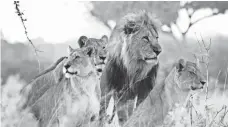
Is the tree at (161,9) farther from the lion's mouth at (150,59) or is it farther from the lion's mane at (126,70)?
the lion's mouth at (150,59)

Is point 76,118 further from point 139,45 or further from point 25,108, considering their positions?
point 139,45

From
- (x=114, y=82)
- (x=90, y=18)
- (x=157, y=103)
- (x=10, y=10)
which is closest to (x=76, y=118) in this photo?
(x=114, y=82)

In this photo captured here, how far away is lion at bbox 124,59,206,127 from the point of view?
9.95 ft

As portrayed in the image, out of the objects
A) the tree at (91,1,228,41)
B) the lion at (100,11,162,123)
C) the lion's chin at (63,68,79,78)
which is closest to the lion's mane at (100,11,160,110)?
the lion at (100,11,162,123)

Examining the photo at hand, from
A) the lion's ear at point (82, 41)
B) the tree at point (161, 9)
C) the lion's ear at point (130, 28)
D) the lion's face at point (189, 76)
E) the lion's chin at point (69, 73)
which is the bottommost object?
the lion's face at point (189, 76)

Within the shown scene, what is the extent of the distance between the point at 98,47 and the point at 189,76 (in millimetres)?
724

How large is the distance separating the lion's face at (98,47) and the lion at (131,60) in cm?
4

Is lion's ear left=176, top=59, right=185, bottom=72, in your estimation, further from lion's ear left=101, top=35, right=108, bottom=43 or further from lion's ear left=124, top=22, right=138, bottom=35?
lion's ear left=101, top=35, right=108, bottom=43

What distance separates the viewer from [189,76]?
306cm

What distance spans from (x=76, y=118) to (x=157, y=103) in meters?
0.62

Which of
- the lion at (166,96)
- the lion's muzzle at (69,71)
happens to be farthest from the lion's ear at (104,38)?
the lion at (166,96)

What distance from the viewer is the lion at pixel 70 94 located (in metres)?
2.92

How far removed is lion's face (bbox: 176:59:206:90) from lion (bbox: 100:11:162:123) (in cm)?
19

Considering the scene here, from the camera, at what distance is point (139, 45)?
3.05 metres
